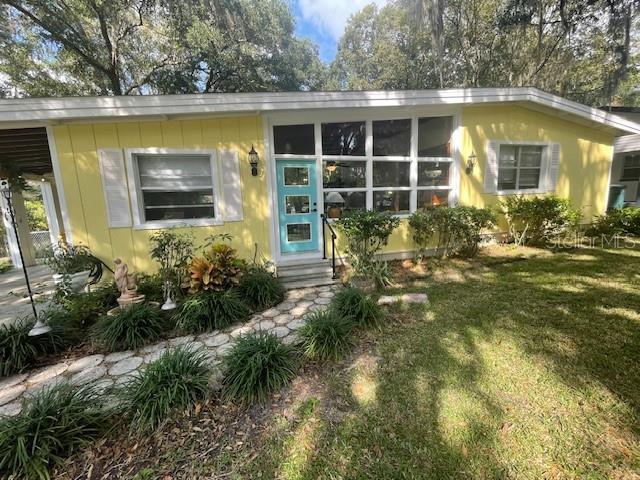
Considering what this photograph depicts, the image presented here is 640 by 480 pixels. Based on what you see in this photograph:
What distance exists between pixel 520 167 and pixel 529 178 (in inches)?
16.3

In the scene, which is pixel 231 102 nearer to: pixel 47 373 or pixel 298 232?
pixel 298 232

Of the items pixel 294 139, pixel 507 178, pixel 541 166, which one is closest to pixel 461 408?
pixel 294 139

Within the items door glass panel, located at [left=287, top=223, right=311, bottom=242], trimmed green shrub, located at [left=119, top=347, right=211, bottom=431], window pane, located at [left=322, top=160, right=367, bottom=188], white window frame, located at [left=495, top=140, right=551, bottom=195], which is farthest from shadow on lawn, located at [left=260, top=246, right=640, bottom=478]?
white window frame, located at [left=495, top=140, right=551, bottom=195]

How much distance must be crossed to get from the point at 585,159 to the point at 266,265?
26.3 feet

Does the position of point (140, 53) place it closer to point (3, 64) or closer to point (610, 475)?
point (3, 64)

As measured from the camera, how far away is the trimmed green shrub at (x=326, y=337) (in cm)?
266

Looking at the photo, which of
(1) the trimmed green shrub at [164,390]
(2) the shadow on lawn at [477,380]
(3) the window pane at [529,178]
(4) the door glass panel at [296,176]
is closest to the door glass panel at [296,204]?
(4) the door glass panel at [296,176]

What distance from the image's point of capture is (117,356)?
2975 mm

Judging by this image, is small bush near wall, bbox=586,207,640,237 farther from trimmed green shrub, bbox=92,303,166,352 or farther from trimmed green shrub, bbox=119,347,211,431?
trimmed green shrub, bbox=92,303,166,352

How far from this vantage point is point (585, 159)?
22.0 ft

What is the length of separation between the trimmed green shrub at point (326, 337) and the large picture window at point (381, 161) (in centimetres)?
297

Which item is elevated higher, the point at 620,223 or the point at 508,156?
the point at 508,156

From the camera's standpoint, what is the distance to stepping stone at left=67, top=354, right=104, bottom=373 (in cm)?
279

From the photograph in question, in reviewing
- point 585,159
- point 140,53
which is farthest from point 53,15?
point 585,159
